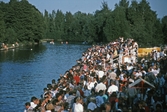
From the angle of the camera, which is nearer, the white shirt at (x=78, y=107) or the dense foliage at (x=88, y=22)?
the white shirt at (x=78, y=107)

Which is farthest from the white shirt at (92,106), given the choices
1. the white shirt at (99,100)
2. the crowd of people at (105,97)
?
the white shirt at (99,100)

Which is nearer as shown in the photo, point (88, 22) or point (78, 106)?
point (78, 106)

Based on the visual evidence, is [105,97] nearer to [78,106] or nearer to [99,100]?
[99,100]

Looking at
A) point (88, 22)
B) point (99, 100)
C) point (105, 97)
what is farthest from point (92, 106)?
point (88, 22)

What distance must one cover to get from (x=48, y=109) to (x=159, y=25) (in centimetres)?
3990

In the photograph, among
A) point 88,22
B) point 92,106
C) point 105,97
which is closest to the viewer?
point 92,106

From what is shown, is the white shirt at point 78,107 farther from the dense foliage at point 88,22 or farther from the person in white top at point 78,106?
the dense foliage at point 88,22

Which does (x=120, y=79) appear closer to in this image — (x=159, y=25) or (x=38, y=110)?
(x=38, y=110)

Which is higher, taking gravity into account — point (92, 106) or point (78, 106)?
point (78, 106)

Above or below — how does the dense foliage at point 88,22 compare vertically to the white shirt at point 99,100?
above


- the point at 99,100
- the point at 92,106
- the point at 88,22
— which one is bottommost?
the point at 92,106

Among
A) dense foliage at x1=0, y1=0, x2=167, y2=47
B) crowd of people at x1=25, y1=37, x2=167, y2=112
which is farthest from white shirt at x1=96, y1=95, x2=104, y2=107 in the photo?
dense foliage at x1=0, y1=0, x2=167, y2=47

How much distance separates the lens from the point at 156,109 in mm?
12148

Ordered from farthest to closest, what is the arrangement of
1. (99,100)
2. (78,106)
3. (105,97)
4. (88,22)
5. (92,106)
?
(88,22) < (105,97) < (99,100) < (92,106) < (78,106)
